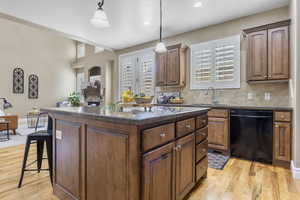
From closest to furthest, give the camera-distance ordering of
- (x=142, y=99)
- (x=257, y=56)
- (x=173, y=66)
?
(x=142, y=99) → (x=257, y=56) → (x=173, y=66)

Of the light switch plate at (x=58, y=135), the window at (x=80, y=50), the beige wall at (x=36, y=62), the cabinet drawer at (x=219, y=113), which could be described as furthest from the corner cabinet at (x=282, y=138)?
the window at (x=80, y=50)

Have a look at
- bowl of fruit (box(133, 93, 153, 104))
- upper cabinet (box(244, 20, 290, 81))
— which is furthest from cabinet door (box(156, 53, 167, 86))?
bowl of fruit (box(133, 93, 153, 104))

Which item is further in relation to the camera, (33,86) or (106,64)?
(33,86)

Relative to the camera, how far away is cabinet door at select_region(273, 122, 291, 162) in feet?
8.82

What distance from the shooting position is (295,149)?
240cm

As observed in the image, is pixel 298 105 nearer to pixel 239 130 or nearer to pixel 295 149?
pixel 295 149

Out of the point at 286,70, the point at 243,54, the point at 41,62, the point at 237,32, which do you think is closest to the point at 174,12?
the point at 237,32

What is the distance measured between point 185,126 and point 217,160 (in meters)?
1.81

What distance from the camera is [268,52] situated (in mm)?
3068

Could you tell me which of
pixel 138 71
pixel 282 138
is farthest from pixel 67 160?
pixel 138 71

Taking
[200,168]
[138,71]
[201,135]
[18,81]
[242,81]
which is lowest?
[200,168]

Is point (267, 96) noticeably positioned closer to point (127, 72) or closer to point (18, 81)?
point (127, 72)

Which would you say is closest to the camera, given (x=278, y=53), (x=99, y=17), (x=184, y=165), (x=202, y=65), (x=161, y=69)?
(x=184, y=165)

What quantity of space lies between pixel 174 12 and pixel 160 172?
10.9 ft
